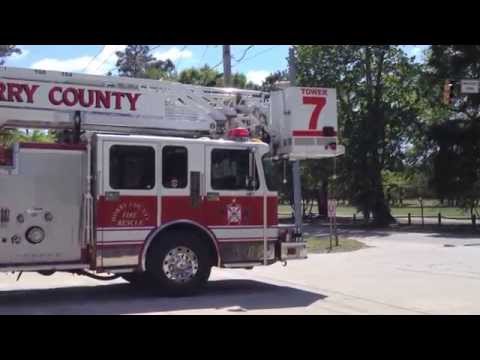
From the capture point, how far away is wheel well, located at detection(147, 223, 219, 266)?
1101 cm

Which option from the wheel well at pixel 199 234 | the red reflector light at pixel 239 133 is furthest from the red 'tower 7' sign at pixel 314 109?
the wheel well at pixel 199 234

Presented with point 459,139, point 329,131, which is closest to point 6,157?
point 329,131

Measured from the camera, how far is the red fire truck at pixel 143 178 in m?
10.5

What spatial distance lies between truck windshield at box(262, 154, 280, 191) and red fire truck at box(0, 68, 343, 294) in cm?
5

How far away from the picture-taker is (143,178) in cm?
1096

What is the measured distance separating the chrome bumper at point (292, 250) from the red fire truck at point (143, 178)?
0.7 inches

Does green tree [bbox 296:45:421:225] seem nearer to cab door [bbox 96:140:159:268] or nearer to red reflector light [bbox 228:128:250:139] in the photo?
red reflector light [bbox 228:128:250:139]

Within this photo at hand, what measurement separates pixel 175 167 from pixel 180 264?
63.7 inches

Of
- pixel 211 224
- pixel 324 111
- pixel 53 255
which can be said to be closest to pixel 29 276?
pixel 53 255

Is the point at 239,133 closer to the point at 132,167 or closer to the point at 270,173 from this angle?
the point at 270,173

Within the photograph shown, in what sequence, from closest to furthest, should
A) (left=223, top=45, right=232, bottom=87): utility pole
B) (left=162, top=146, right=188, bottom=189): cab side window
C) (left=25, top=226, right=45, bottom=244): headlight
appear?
(left=25, top=226, right=45, bottom=244): headlight → (left=162, top=146, right=188, bottom=189): cab side window → (left=223, top=45, right=232, bottom=87): utility pole

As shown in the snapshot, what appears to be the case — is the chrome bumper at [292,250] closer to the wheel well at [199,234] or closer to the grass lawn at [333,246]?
the wheel well at [199,234]

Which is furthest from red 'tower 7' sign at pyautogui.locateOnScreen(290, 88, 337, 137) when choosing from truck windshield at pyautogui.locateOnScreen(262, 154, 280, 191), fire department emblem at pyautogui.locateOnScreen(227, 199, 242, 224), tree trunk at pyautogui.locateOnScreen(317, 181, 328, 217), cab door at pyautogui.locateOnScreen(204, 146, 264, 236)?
tree trunk at pyautogui.locateOnScreen(317, 181, 328, 217)
